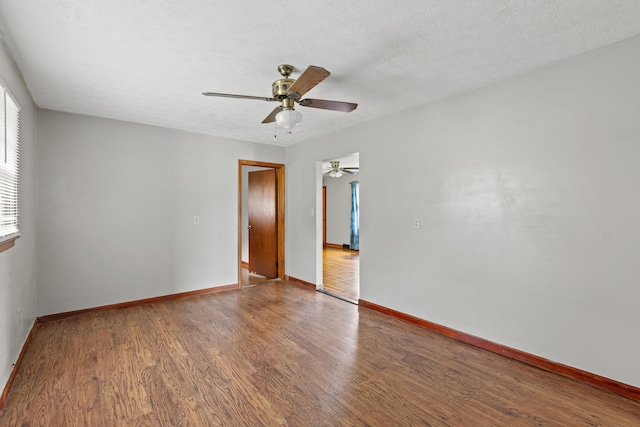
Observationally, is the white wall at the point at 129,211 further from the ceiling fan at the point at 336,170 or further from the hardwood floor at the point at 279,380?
the ceiling fan at the point at 336,170

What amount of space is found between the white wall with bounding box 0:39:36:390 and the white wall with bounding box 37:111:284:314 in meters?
0.26

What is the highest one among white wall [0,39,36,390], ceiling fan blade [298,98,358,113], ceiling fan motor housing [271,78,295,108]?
ceiling fan motor housing [271,78,295,108]

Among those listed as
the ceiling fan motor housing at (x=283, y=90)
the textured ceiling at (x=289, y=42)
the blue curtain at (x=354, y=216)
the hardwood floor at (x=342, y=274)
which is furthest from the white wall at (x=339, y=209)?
the ceiling fan motor housing at (x=283, y=90)

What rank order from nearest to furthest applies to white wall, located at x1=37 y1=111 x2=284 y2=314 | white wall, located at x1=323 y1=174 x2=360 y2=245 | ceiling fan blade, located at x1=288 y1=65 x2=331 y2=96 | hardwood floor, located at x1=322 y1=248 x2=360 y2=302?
ceiling fan blade, located at x1=288 y1=65 x2=331 y2=96
white wall, located at x1=37 y1=111 x2=284 y2=314
hardwood floor, located at x1=322 y1=248 x2=360 y2=302
white wall, located at x1=323 y1=174 x2=360 y2=245

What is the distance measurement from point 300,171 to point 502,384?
381 cm

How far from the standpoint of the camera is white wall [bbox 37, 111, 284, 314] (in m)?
3.40

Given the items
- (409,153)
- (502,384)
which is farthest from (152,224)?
(502,384)

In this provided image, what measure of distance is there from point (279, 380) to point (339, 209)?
7700 mm

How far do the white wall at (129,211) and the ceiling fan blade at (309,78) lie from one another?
2742mm

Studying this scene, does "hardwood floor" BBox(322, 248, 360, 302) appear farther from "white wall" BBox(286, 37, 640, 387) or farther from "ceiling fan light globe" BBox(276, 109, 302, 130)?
"ceiling fan light globe" BBox(276, 109, 302, 130)

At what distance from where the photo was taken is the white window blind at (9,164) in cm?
204

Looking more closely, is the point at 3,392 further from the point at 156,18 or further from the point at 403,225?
the point at 403,225

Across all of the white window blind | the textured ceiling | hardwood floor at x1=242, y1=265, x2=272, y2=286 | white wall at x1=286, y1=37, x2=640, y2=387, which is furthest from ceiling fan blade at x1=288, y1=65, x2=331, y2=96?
hardwood floor at x1=242, y1=265, x2=272, y2=286

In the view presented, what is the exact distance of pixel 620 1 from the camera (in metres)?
1.65
